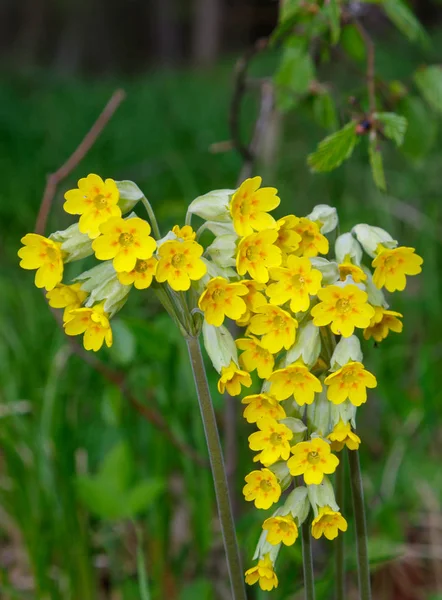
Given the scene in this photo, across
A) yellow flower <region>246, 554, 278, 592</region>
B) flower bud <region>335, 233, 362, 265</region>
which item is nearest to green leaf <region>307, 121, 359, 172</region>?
flower bud <region>335, 233, 362, 265</region>

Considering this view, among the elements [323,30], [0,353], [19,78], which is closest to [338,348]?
[323,30]

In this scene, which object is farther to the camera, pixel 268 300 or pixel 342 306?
pixel 268 300

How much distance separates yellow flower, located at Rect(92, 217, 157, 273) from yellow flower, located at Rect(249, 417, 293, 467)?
28cm

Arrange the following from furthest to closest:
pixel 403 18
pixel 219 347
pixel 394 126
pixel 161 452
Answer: pixel 161 452, pixel 403 18, pixel 394 126, pixel 219 347

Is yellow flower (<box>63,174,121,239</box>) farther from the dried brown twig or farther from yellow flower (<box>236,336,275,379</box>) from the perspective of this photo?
the dried brown twig

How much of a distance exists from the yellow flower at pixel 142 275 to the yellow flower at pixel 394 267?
0.33 metres

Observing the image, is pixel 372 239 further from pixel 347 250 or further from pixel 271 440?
pixel 271 440

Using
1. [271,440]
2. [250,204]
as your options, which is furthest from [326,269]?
[271,440]

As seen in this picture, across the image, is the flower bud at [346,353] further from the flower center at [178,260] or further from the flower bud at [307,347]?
the flower center at [178,260]

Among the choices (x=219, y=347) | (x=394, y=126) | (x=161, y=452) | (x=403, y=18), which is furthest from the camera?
(x=161, y=452)

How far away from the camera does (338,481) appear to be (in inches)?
49.3

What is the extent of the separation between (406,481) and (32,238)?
1526 mm

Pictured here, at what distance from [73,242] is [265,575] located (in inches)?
22.3

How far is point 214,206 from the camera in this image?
114 centimetres
